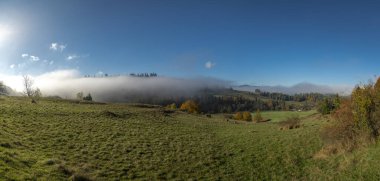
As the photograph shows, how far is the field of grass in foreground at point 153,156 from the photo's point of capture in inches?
712

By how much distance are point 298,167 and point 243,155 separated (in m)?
5.40

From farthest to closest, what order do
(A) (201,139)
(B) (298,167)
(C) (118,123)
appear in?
(C) (118,123), (A) (201,139), (B) (298,167)

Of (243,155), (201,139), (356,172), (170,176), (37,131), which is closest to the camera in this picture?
(356,172)

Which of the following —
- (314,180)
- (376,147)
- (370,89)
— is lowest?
(314,180)

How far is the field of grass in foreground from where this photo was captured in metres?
18.1

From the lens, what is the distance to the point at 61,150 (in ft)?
77.7

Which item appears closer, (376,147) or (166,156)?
(376,147)

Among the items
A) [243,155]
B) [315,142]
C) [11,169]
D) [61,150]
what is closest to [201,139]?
[243,155]

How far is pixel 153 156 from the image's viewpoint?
2489 centimetres

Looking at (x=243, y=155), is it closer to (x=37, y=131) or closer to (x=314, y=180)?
(x=314, y=180)

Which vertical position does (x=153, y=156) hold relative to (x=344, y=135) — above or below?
below

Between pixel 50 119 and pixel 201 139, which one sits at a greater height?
pixel 50 119

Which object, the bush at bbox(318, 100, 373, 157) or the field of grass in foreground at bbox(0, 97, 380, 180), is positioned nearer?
the field of grass in foreground at bbox(0, 97, 380, 180)

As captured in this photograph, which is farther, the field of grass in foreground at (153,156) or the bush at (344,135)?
the bush at (344,135)
